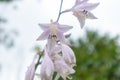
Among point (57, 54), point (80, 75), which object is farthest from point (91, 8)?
point (80, 75)

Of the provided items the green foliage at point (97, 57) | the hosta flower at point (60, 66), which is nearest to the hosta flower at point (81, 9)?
the hosta flower at point (60, 66)

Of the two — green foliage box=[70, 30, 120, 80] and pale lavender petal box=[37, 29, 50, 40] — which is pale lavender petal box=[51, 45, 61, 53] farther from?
green foliage box=[70, 30, 120, 80]

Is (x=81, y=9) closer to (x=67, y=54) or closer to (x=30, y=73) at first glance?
(x=67, y=54)

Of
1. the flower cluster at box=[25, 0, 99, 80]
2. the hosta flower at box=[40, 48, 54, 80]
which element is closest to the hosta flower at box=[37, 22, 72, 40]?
the flower cluster at box=[25, 0, 99, 80]

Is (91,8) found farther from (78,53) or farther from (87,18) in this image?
(78,53)

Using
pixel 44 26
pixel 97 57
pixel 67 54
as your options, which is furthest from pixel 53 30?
pixel 97 57

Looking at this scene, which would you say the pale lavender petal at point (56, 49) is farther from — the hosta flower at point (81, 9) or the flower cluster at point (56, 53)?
the hosta flower at point (81, 9)
